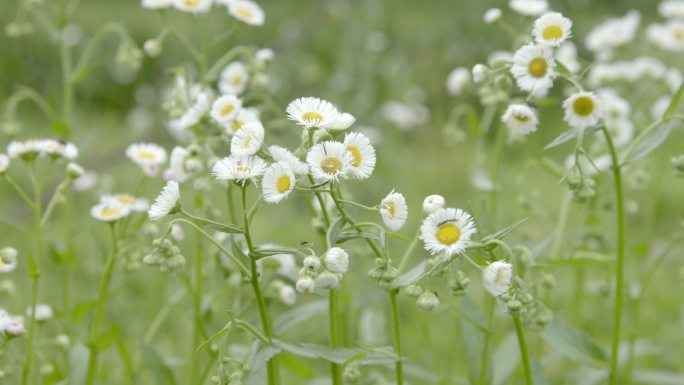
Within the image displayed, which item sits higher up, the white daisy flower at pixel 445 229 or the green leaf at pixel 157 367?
the white daisy flower at pixel 445 229

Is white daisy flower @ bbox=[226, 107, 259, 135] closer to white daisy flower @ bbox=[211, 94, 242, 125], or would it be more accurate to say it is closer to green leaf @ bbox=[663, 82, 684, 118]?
white daisy flower @ bbox=[211, 94, 242, 125]

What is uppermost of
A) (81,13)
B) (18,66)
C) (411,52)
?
(81,13)

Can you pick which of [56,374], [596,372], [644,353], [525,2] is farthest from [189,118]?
[644,353]

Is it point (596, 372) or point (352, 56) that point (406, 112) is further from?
point (596, 372)

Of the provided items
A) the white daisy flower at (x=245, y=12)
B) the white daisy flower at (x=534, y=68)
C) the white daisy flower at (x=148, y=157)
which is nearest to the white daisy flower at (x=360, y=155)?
the white daisy flower at (x=534, y=68)

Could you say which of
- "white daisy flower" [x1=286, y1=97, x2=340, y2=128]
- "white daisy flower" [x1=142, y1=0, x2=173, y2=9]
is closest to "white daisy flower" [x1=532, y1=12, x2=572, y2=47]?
"white daisy flower" [x1=286, y1=97, x2=340, y2=128]

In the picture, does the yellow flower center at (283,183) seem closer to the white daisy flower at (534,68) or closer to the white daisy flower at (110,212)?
the white daisy flower at (534,68)
